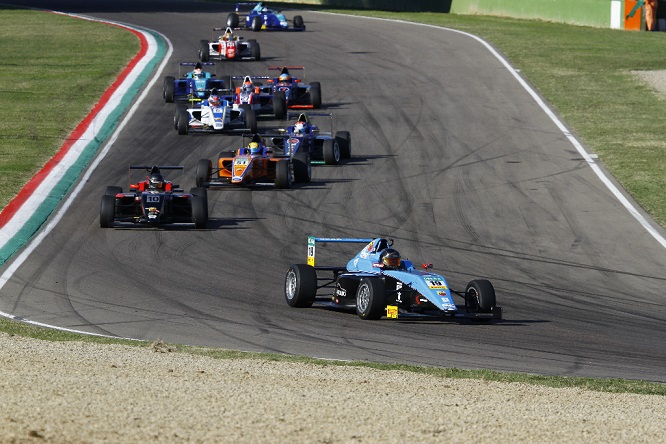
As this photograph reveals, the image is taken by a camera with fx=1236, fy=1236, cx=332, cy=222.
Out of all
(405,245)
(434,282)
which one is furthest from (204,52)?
(434,282)

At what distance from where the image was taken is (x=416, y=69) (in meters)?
45.5

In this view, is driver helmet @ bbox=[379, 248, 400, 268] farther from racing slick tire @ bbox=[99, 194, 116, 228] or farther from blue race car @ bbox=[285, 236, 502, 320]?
racing slick tire @ bbox=[99, 194, 116, 228]

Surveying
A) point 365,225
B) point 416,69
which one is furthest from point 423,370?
point 416,69

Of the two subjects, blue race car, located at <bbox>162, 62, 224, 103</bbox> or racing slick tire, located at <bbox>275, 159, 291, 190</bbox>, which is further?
blue race car, located at <bbox>162, 62, 224, 103</bbox>

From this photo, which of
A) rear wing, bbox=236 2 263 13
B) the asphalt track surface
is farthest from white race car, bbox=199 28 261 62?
rear wing, bbox=236 2 263 13

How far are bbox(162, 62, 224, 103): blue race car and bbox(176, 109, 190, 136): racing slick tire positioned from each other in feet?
10.5

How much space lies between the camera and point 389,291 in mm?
18375

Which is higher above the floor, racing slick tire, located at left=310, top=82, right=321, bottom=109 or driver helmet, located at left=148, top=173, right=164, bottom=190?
racing slick tire, located at left=310, top=82, right=321, bottom=109

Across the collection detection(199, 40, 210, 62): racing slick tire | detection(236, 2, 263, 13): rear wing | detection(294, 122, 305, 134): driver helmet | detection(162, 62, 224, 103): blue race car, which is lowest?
detection(294, 122, 305, 134): driver helmet

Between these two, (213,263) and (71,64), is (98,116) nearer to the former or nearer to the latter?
(71,64)

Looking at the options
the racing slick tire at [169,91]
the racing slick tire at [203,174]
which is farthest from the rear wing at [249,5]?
the racing slick tire at [203,174]

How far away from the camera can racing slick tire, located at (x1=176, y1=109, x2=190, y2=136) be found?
114ft

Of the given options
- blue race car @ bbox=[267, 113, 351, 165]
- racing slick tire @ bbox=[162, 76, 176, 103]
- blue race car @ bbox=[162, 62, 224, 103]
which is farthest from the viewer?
racing slick tire @ bbox=[162, 76, 176, 103]

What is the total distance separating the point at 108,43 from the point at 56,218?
25.9 m
